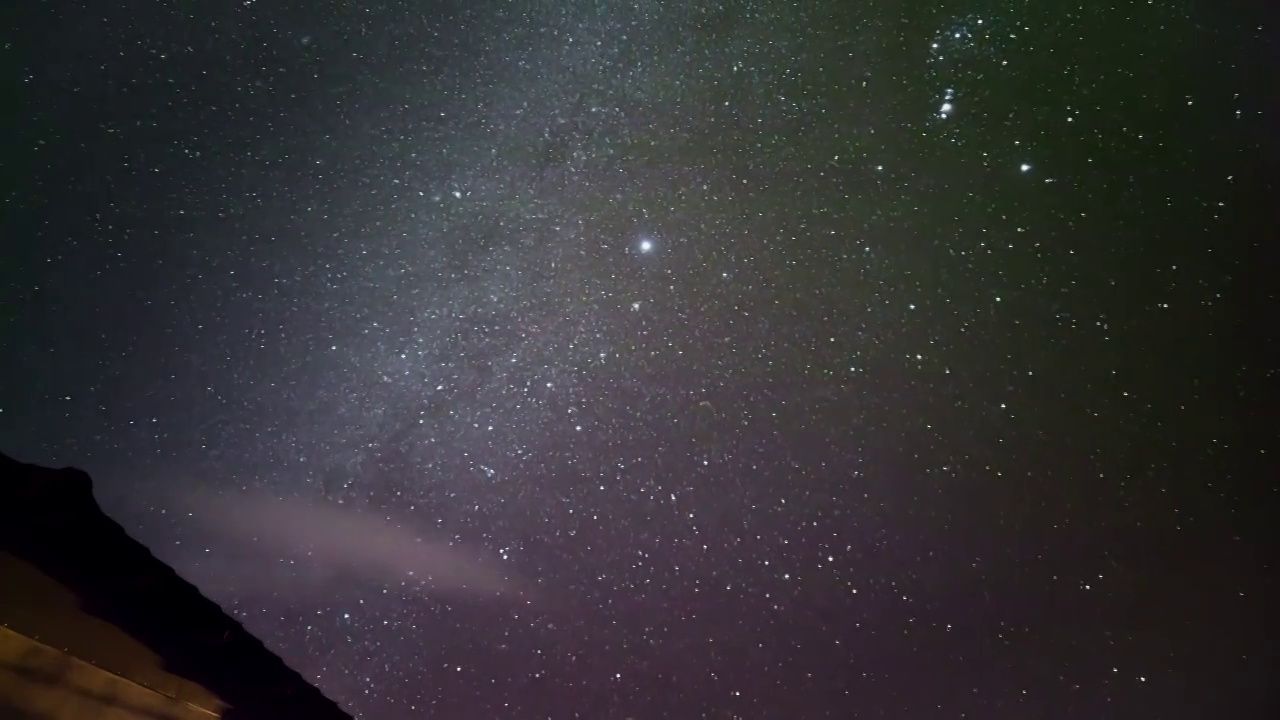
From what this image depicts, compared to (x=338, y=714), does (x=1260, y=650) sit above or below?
above

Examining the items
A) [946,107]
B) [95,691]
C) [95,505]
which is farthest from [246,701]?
[946,107]

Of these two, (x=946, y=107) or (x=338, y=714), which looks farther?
(x=946, y=107)

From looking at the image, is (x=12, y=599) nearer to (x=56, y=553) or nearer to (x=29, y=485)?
(x=56, y=553)

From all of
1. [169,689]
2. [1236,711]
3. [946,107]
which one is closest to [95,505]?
[169,689]

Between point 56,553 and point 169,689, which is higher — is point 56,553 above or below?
above

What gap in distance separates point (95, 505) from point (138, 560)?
14cm

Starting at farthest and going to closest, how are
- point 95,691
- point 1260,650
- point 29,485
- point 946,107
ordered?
point 1260,650, point 946,107, point 95,691, point 29,485

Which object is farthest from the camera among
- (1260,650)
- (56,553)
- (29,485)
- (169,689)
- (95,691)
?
(1260,650)

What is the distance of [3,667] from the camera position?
129 centimetres

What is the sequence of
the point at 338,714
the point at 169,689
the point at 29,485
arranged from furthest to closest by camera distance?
1. the point at 338,714
2. the point at 169,689
3. the point at 29,485

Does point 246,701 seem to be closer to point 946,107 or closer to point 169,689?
point 169,689

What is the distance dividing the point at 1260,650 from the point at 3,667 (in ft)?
24.1

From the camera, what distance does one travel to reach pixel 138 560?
118 cm

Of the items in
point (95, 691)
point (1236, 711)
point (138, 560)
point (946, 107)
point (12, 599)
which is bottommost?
point (95, 691)
